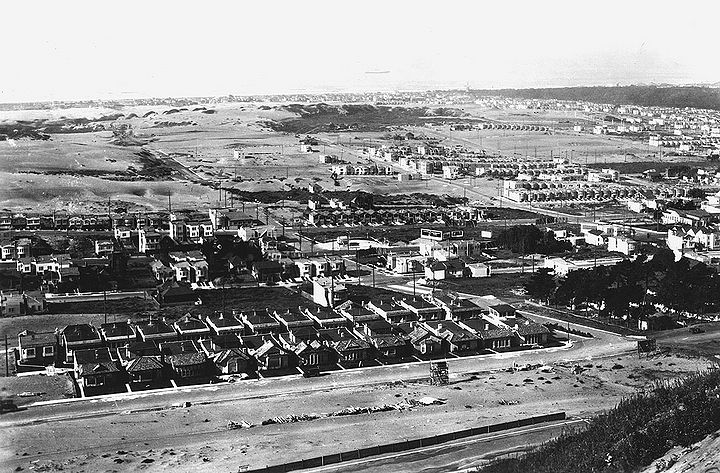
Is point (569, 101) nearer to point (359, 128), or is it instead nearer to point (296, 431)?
point (359, 128)

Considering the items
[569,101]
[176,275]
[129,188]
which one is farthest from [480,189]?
[569,101]

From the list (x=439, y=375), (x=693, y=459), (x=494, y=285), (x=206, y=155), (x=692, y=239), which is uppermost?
(x=693, y=459)

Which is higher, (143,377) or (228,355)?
(228,355)

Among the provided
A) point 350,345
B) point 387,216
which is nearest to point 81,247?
point 387,216

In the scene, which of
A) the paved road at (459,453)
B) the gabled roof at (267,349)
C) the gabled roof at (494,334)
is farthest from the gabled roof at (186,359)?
the gabled roof at (494,334)

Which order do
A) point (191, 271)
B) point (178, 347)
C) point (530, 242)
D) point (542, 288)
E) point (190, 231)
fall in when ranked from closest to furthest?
point (178, 347) → point (542, 288) → point (191, 271) → point (530, 242) → point (190, 231)

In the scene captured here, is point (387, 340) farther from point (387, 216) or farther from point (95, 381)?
point (387, 216)
